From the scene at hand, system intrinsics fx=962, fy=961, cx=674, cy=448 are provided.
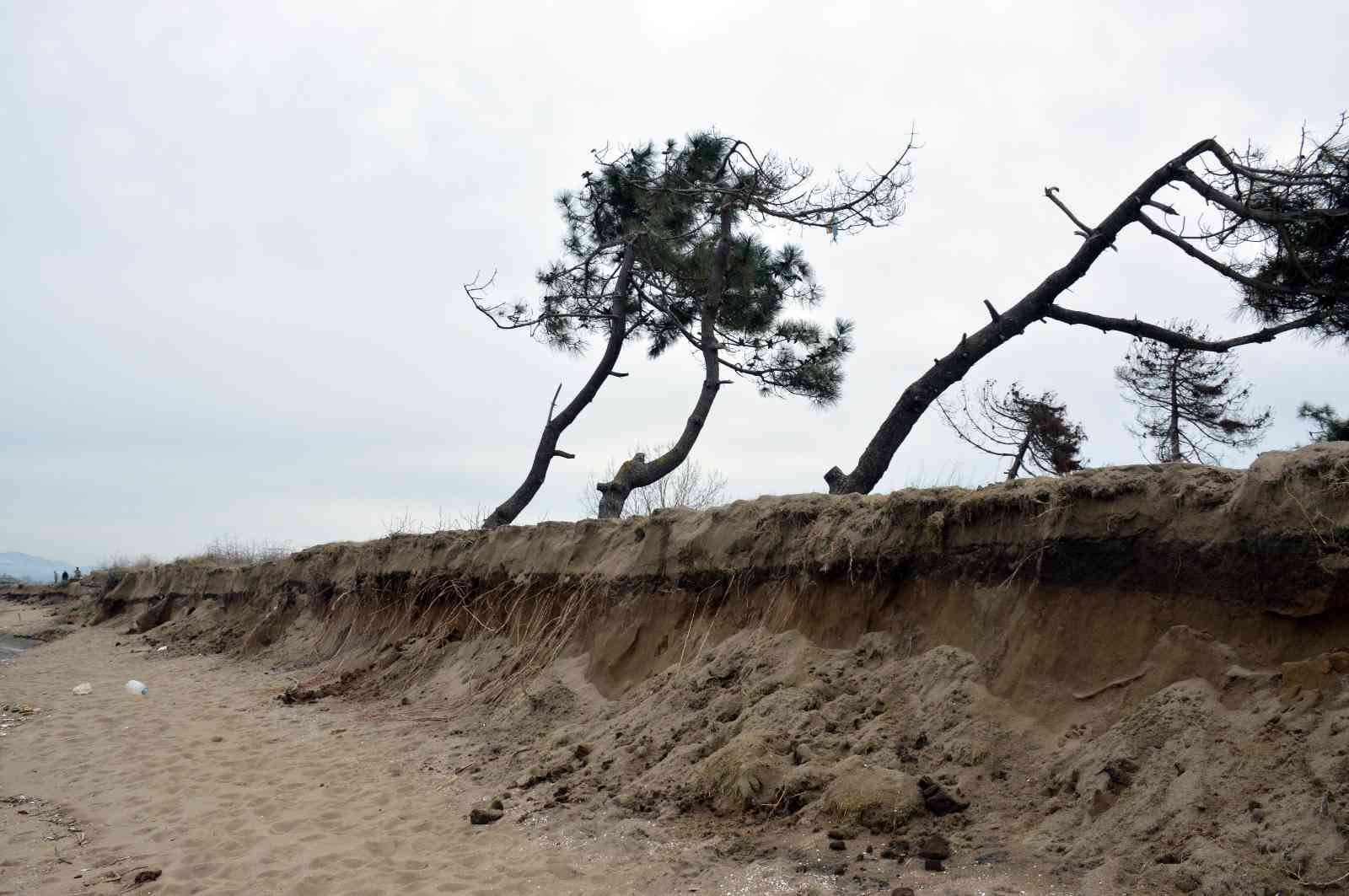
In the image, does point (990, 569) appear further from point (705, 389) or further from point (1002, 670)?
point (705, 389)

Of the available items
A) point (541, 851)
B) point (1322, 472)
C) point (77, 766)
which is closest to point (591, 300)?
point (77, 766)

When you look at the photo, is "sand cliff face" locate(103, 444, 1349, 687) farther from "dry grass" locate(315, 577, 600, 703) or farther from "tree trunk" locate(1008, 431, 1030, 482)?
"tree trunk" locate(1008, 431, 1030, 482)

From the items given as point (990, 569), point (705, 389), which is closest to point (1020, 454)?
point (705, 389)

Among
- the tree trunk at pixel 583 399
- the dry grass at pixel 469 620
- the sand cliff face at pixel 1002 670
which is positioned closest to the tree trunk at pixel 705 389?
the tree trunk at pixel 583 399

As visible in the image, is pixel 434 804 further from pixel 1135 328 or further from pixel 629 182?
pixel 629 182

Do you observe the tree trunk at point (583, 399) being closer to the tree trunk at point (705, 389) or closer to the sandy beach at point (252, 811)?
the tree trunk at point (705, 389)

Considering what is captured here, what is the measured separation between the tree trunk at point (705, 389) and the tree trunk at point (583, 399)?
139 centimetres

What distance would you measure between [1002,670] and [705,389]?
951 centimetres

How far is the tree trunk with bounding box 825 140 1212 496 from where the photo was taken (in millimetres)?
10398

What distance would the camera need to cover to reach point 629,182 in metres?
14.3

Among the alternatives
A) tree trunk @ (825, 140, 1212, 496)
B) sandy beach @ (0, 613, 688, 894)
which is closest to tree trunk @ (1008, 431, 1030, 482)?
tree trunk @ (825, 140, 1212, 496)

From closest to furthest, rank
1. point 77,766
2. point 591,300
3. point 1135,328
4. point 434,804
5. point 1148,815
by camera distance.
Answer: point 1148,815, point 434,804, point 77,766, point 1135,328, point 591,300

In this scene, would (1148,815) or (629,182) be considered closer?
(1148,815)

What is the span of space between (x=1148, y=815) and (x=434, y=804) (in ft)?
13.5
